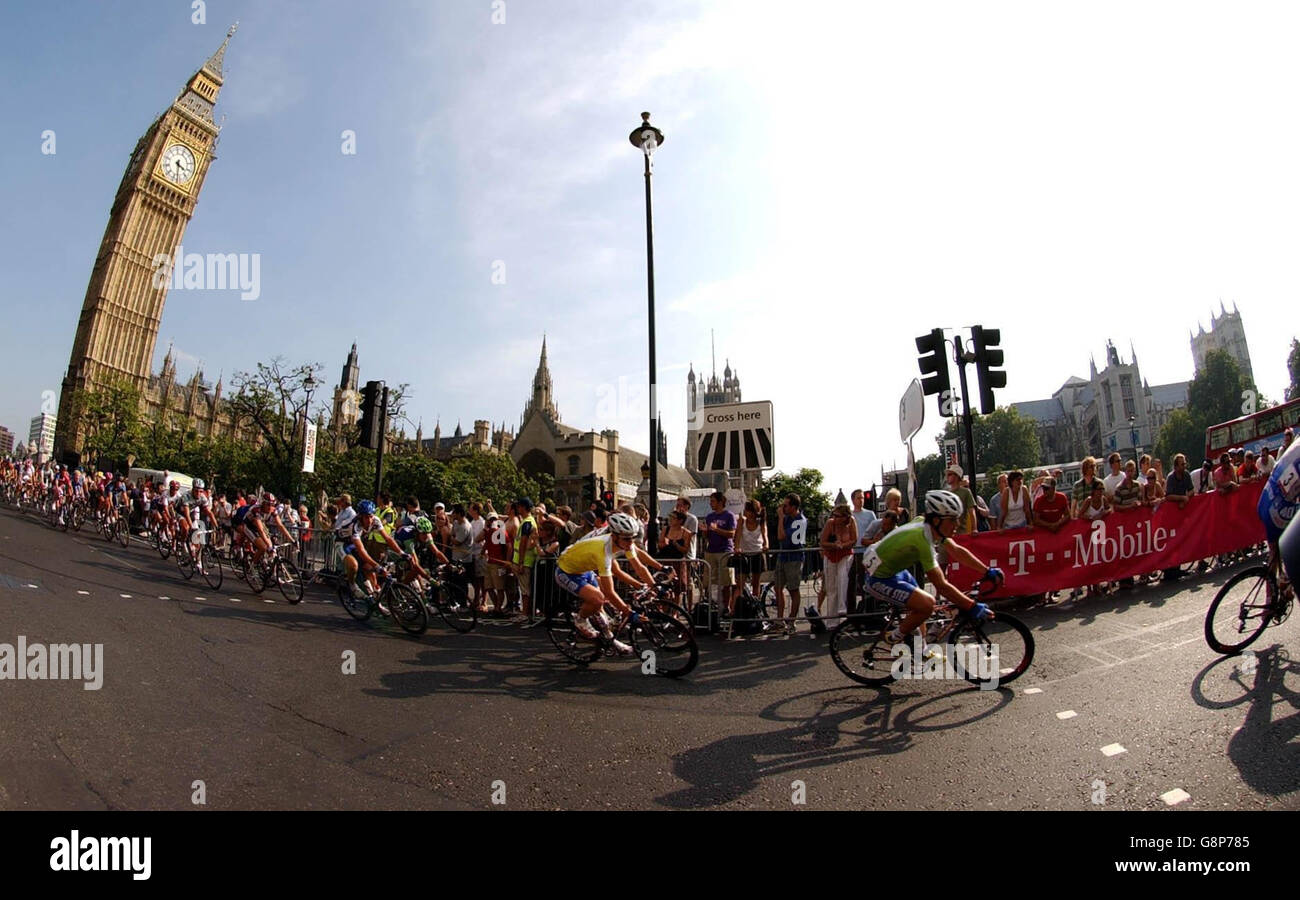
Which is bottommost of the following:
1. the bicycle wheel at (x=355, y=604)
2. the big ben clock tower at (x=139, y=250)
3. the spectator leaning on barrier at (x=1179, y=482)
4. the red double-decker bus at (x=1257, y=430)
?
the bicycle wheel at (x=355, y=604)

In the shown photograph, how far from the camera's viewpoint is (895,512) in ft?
31.8

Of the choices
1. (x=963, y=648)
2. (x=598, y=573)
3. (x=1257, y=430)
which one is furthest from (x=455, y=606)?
(x=1257, y=430)

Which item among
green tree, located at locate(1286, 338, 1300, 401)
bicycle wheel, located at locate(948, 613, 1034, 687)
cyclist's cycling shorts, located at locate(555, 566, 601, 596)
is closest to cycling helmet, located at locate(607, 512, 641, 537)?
cyclist's cycling shorts, located at locate(555, 566, 601, 596)

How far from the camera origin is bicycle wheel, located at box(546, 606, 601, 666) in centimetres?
761

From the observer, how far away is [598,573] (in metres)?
7.34

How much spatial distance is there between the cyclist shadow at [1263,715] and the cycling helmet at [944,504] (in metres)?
2.20

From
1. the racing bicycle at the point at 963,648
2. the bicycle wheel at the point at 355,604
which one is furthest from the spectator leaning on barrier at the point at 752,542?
the bicycle wheel at the point at 355,604

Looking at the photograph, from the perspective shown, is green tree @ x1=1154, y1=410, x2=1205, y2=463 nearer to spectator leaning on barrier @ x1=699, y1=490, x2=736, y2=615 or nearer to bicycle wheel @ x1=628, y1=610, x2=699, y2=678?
spectator leaning on barrier @ x1=699, y1=490, x2=736, y2=615

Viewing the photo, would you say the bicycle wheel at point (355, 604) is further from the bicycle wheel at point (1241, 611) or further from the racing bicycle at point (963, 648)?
the bicycle wheel at point (1241, 611)

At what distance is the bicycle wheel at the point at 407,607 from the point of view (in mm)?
9594

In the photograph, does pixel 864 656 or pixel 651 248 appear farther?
pixel 651 248

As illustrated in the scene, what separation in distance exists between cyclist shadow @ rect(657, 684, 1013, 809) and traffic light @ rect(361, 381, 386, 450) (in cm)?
1198

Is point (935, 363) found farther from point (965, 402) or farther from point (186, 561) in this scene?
point (186, 561)

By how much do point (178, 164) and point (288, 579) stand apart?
111916mm
